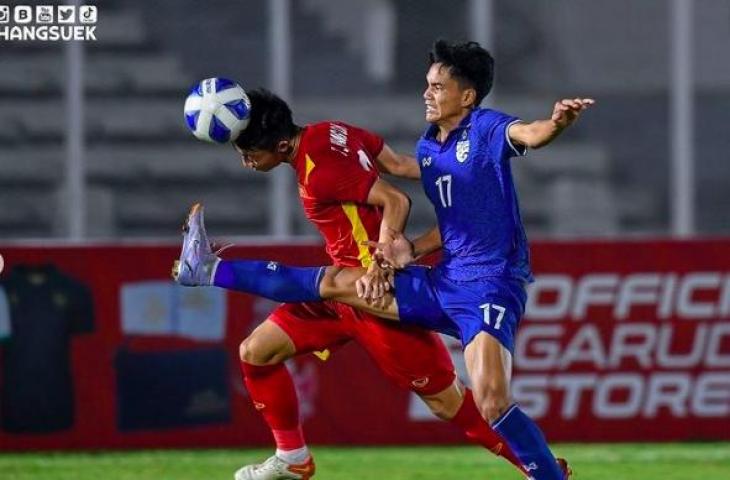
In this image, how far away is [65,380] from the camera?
1172 centimetres

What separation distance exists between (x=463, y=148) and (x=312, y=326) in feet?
3.94

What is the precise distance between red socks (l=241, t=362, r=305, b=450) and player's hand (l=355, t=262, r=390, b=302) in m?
0.77

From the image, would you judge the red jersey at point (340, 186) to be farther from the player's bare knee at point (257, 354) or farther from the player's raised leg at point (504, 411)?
the player's raised leg at point (504, 411)

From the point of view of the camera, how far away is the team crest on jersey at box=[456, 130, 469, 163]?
26.6 ft

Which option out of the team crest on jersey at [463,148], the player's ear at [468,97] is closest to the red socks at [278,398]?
the team crest on jersey at [463,148]

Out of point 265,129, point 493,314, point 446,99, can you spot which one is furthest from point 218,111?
point 493,314

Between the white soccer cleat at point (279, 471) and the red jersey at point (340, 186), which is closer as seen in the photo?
the red jersey at point (340, 186)

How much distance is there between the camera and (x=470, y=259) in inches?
323

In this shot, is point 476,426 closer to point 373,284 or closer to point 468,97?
point 373,284

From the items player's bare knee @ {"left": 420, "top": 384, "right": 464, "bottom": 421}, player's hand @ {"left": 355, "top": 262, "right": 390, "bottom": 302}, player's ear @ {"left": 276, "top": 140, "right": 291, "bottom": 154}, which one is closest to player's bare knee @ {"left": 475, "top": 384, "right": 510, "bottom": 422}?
player's hand @ {"left": 355, "top": 262, "right": 390, "bottom": 302}

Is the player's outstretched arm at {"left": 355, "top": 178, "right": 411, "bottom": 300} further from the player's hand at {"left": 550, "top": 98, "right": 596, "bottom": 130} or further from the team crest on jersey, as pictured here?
the player's hand at {"left": 550, "top": 98, "right": 596, "bottom": 130}

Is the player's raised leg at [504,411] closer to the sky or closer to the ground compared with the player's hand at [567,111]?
closer to the ground

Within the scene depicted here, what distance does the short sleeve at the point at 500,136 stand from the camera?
7945mm

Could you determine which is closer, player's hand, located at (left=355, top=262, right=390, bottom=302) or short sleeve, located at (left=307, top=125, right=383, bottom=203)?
player's hand, located at (left=355, top=262, right=390, bottom=302)
